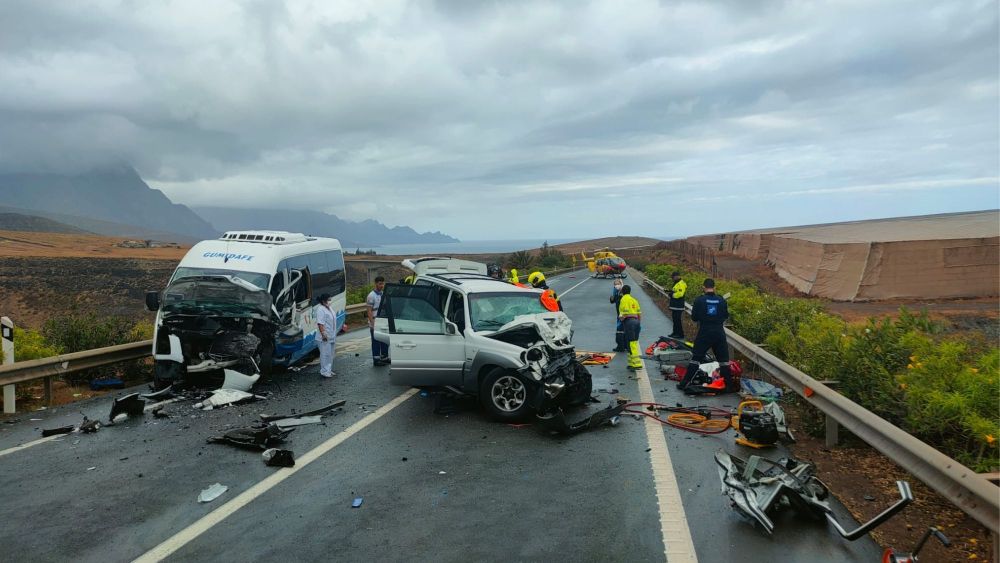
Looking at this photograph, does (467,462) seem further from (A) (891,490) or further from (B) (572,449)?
(A) (891,490)

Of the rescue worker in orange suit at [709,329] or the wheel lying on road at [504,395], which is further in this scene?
the rescue worker in orange suit at [709,329]

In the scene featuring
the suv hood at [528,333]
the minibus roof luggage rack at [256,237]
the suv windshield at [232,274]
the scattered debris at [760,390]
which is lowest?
the scattered debris at [760,390]

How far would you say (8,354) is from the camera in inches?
376

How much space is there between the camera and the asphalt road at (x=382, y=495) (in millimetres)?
4656

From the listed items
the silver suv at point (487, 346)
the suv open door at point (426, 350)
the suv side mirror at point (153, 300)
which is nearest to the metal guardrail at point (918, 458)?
the silver suv at point (487, 346)

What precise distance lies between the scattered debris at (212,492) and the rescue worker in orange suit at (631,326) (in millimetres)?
7701

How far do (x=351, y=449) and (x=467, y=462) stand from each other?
1376 mm

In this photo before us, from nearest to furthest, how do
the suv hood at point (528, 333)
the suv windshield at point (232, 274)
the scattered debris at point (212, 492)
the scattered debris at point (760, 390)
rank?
the scattered debris at point (212, 492), the suv hood at point (528, 333), the scattered debris at point (760, 390), the suv windshield at point (232, 274)

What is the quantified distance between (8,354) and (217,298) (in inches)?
115

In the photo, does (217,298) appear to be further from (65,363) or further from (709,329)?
(709,329)

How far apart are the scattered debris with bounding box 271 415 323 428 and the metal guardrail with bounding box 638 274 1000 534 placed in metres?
5.95

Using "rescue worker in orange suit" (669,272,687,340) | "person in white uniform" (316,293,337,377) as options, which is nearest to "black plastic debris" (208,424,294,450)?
Result: "person in white uniform" (316,293,337,377)

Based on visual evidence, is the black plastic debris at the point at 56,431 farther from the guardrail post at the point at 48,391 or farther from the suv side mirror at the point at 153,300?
the suv side mirror at the point at 153,300

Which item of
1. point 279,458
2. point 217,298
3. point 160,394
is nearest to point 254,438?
point 279,458
